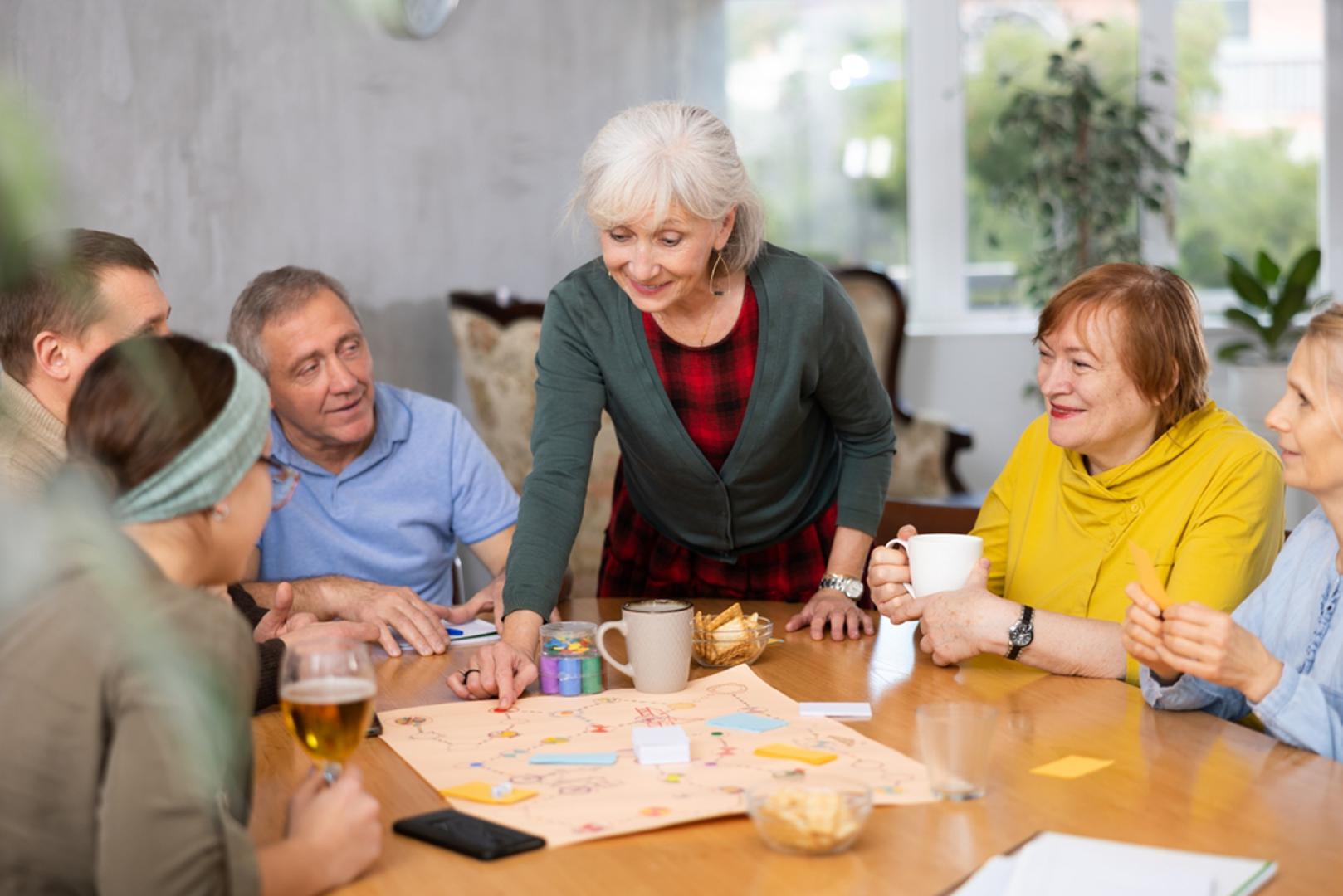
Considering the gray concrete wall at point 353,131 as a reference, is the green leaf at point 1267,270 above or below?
below

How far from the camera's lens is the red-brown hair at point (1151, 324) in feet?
5.82

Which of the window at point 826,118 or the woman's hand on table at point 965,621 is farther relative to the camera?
the window at point 826,118

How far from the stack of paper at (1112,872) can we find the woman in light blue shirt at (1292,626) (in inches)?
13.5

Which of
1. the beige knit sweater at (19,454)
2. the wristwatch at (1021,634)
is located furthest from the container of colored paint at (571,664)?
the beige knit sweater at (19,454)

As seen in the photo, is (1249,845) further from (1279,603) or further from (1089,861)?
(1279,603)

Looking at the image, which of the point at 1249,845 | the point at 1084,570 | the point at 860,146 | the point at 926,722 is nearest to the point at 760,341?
the point at 1084,570

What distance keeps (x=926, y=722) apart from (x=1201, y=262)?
4.34 meters

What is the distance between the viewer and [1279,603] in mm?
1496

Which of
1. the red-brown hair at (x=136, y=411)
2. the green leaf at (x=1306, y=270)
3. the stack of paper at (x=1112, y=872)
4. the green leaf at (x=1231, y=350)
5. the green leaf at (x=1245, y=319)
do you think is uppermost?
the green leaf at (x=1306, y=270)

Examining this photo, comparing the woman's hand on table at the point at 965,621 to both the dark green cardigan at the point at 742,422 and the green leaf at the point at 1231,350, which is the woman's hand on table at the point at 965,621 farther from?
the green leaf at the point at 1231,350

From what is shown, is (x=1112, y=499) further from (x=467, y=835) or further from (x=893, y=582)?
(x=467, y=835)

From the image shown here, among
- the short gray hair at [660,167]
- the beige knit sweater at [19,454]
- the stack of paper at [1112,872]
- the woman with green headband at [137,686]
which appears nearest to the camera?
the beige knit sweater at [19,454]

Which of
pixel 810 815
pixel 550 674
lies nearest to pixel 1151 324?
pixel 550 674

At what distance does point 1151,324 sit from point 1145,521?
0.87 ft
